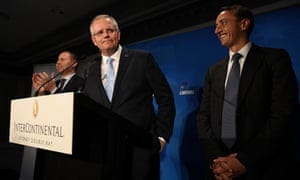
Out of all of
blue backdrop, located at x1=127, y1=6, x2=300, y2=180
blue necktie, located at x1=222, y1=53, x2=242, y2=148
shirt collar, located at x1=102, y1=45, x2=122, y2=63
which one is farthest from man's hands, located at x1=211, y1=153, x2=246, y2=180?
blue backdrop, located at x1=127, y1=6, x2=300, y2=180

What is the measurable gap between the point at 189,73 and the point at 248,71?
1.20m

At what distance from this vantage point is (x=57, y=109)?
1.07m

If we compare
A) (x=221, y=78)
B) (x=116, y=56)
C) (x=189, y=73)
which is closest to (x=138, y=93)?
(x=116, y=56)

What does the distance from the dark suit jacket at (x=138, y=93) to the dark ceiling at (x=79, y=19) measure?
1.26 m

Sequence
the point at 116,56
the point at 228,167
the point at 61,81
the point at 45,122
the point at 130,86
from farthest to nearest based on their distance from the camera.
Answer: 1. the point at 61,81
2. the point at 116,56
3. the point at 130,86
4. the point at 228,167
5. the point at 45,122

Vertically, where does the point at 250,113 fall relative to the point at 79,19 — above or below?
below

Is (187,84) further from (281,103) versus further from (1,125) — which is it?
(1,125)

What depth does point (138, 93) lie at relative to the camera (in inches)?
62.5

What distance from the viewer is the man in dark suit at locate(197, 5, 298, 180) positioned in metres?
1.43

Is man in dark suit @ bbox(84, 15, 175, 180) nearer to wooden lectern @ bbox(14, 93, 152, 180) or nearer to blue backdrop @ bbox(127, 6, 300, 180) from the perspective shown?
wooden lectern @ bbox(14, 93, 152, 180)

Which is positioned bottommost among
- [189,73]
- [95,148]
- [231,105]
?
[95,148]

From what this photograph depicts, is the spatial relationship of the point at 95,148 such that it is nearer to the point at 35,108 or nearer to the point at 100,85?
the point at 35,108

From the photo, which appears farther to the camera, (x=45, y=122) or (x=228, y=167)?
(x=228, y=167)

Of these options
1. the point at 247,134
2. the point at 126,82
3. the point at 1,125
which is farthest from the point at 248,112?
the point at 1,125
